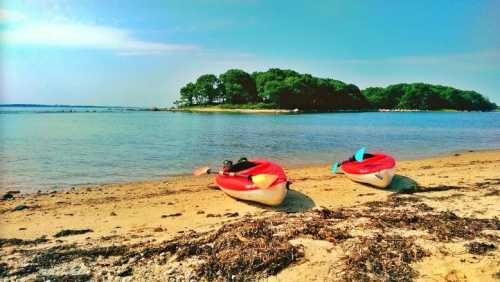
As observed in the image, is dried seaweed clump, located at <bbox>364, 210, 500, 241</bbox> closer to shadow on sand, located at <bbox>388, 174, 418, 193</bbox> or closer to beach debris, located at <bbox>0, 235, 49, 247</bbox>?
shadow on sand, located at <bbox>388, 174, 418, 193</bbox>

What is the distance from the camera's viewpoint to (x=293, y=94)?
113 meters

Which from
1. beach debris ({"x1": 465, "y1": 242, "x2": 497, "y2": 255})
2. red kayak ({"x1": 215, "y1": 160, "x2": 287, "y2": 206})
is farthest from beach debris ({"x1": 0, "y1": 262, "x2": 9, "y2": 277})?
beach debris ({"x1": 465, "y1": 242, "x2": 497, "y2": 255})

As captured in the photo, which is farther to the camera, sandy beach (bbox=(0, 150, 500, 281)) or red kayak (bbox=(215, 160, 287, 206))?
red kayak (bbox=(215, 160, 287, 206))

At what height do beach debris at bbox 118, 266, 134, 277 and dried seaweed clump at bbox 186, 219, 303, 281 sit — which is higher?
dried seaweed clump at bbox 186, 219, 303, 281

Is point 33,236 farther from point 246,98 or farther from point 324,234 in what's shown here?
point 246,98

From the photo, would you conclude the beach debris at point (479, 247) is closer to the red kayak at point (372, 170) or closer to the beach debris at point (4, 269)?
the red kayak at point (372, 170)

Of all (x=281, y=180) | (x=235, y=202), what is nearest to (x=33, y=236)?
(x=235, y=202)

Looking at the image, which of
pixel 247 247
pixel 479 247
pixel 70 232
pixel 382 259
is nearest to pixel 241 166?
pixel 70 232

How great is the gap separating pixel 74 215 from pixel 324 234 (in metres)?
5.78

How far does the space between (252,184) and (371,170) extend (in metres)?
4.08

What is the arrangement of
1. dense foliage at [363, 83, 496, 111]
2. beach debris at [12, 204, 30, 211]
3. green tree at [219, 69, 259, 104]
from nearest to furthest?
1. beach debris at [12, 204, 30, 211]
2. green tree at [219, 69, 259, 104]
3. dense foliage at [363, 83, 496, 111]

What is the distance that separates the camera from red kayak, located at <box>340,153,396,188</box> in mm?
11539

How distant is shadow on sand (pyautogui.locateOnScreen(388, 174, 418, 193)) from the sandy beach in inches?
3.0

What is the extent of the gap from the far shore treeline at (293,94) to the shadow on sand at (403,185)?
98.3 metres
